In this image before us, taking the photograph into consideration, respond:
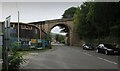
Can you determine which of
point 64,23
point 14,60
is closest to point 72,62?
point 14,60

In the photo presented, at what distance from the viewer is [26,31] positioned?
60281 mm

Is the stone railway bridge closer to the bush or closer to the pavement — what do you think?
the pavement

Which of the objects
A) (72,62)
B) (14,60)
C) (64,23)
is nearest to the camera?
(14,60)

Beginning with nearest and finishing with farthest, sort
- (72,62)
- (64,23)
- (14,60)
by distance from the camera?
(14,60)
(72,62)
(64,23)

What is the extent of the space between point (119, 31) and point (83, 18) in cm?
3107

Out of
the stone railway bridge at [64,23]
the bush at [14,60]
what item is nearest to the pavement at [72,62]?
the bush at [14,60]

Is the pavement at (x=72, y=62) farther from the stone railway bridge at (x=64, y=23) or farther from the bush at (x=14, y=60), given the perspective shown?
the stone railway bridge at (x=64, y=23)

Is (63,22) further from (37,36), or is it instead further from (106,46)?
(106,46)

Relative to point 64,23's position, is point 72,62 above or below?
below

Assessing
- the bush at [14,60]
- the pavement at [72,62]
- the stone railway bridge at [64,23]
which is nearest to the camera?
the bush at [14,60]

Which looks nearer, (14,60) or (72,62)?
(14,60)

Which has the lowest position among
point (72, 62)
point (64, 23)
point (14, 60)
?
point (72, 62)

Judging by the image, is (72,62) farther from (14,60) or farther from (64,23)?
(64,23)

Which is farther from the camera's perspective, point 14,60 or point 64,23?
point 64,23
